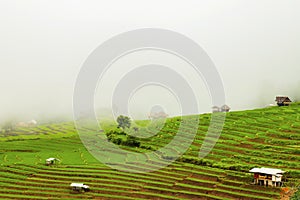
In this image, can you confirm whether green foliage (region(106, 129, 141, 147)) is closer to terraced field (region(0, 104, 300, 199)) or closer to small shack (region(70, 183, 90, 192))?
terraced field (region(0, 104, 300, 199))

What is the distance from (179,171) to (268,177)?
9.45 metres

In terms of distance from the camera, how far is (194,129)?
5600cm

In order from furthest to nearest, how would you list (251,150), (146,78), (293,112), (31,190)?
(293,112) < (251,150) < (31,190) < (146,78)

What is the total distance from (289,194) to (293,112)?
35.0m

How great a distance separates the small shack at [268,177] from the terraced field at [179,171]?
32.6 inches

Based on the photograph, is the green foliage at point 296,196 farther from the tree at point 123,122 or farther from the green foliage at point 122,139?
the tree at point 123,122

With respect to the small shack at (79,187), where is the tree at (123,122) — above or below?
above

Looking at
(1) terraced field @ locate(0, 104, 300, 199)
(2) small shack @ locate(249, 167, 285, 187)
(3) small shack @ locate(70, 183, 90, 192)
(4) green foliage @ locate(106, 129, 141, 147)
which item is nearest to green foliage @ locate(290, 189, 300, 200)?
(1) terraced field @ locate(0, 104, 300, 199)

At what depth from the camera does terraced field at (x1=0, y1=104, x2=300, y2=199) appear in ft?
110

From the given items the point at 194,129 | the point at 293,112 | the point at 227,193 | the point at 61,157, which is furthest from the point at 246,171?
the point at 293,112

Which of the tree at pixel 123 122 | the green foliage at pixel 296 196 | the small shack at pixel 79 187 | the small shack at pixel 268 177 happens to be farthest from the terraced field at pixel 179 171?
the tree at pixel 123 122

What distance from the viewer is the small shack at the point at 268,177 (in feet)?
109

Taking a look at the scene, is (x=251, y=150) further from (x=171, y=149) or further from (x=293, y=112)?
(x=293, y=112)

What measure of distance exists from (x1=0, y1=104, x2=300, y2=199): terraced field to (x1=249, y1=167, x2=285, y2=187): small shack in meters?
0.83
